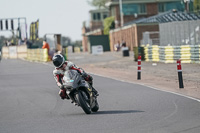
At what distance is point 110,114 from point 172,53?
819 inches

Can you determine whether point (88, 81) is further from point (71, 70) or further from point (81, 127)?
point (81, 127)

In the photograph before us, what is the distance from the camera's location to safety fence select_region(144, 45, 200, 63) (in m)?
28.5

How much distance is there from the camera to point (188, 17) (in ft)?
123

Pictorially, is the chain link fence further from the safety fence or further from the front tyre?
the front tyre

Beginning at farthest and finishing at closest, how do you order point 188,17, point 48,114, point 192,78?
point 188,17
point 192,78
point 48,114

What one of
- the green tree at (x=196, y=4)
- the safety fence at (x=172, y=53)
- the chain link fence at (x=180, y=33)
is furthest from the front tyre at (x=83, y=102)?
the green tree at (x=196, y=4)

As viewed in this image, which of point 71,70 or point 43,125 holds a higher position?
point 71,70

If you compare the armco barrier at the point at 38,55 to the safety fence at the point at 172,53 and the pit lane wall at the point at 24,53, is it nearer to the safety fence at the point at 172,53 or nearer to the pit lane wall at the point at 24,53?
the pit lane wall at the point at 24,53

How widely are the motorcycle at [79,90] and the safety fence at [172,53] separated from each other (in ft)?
57.4

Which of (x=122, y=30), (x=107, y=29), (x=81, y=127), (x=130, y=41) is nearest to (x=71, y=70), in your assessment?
(x=81, y=127)

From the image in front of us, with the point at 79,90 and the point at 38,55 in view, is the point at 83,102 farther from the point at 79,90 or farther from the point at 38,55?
the point at 38,55

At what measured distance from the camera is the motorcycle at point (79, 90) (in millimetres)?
10750

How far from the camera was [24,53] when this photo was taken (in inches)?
2453

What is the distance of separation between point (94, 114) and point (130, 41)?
55791 mm
